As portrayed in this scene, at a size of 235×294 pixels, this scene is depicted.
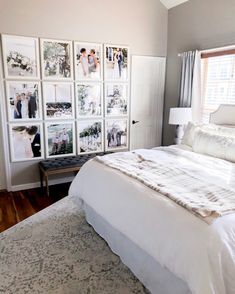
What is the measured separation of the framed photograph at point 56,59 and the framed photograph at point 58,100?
117 mm

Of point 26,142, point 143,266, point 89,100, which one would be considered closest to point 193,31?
point 89,100

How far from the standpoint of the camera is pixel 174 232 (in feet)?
5.11

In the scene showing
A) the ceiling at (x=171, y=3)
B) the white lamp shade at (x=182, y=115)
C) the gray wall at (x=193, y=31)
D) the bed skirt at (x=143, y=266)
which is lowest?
the bed skirt at (x=143, y=266)

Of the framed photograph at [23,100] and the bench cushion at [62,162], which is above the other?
the framed photograph at [23,100]

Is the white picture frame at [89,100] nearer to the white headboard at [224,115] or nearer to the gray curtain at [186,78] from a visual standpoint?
the gray curtain at [186,78]

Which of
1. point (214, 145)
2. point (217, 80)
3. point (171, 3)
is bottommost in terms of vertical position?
point (214, 145)

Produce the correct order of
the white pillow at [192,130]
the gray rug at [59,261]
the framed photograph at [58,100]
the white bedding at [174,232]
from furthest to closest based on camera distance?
1. the framed photograph at [58,100]
2. the white pillow at [192,130]
3. the gray rug at [59,261]
4. the white bedding at [174,232]

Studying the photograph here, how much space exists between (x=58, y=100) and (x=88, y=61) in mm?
765

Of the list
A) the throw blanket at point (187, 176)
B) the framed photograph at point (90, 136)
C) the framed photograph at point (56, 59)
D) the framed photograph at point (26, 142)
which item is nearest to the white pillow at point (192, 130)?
the throw blanket at point (187, 176)

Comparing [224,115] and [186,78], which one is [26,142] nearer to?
[186,78]

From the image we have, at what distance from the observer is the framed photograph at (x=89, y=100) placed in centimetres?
405

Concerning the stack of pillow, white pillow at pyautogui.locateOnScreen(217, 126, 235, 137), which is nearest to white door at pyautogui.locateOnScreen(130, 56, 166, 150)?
the stack of pillow

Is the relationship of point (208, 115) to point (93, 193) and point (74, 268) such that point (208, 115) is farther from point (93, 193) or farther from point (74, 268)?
point (74, 268)

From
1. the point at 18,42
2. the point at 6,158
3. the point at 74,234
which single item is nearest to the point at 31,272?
the point at 74,234
